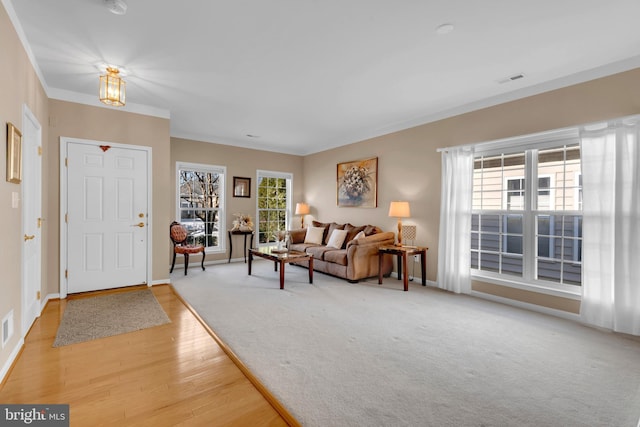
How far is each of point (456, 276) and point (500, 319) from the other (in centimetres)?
98

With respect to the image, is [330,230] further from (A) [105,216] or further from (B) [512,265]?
(A) [105,216]

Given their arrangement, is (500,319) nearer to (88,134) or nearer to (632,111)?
(632,111)

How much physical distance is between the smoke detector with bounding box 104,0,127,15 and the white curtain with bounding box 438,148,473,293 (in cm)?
397

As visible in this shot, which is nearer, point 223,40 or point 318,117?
point 223,40

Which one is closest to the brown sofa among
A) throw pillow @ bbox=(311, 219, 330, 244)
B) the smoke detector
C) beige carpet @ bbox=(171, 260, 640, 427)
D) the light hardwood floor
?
throw pillow @ bbox=(311, 219, 330, 244)

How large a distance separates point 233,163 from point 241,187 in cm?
54

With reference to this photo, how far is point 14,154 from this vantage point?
7.48 feet

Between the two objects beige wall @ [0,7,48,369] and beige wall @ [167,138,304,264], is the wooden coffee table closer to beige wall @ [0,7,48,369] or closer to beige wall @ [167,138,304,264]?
beige wall @ [167,138,304,264]

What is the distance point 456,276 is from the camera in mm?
4219

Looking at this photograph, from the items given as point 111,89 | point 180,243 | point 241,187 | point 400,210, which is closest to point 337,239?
point 400,210

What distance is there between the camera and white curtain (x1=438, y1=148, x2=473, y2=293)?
13.6ft

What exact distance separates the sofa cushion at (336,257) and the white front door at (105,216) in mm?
2804

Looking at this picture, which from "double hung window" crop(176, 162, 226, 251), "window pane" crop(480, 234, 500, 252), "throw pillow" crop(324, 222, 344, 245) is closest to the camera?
"window pane" crop(480, 234, 500, 252)

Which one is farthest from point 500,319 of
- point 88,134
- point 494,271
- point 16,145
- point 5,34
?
point 88,134
